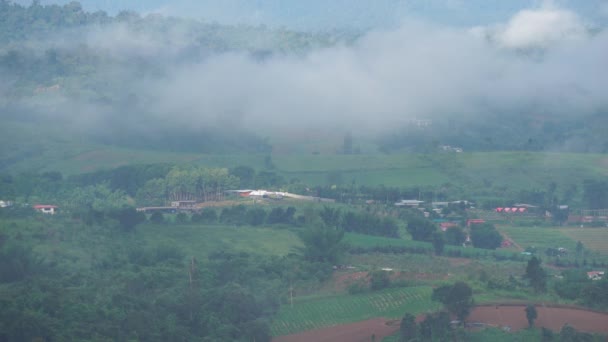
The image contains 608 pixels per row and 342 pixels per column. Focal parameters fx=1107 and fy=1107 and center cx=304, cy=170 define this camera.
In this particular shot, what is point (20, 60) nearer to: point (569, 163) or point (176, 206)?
point (176, 206)

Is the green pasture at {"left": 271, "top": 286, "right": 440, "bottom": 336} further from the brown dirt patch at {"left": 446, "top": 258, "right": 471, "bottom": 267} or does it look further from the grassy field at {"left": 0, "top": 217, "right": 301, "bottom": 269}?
the grassy field at {"left": 0, "top": 217, "right": 301, "bottom": 269}

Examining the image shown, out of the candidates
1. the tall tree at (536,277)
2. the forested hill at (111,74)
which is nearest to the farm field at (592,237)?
the tall tree at (536,277)

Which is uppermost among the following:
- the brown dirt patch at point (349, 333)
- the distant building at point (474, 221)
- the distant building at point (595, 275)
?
the distant building at point (474, 221)

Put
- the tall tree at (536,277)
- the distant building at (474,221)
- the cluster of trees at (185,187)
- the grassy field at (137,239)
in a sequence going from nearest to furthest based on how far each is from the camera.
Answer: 1. the tall tree at (536,277)
2. the grassy field at (137,239)
3. the distant building at (474,221)
4. the cluster of trees at (185,187)

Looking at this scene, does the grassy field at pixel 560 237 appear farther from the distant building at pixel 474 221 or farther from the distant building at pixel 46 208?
the distant building at pixel 46 208

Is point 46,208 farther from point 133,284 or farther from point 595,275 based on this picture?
point 595,275

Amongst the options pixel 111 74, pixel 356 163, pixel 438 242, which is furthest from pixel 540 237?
pixel 111 74
